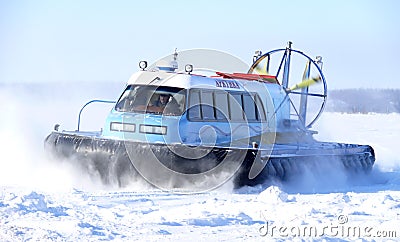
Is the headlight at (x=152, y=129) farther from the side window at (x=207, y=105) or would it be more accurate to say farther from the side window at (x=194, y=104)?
the side window at (x=207, y=105)

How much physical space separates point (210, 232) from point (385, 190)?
3959mm

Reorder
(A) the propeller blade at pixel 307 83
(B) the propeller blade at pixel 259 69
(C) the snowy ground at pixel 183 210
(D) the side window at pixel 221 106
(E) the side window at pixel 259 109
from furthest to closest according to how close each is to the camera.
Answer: (B) the propeller blade at pixel 259 69, (A) the propeller blade at pixel 307 83, (E) the side window at pixel 259 109, (D) the side window at pixel 221 106, (C) the snowy ground at pixel 183 210

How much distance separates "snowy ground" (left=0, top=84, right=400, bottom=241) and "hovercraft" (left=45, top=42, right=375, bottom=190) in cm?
22

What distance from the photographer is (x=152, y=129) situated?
27.6 ft

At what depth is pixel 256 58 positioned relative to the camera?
1150 cm

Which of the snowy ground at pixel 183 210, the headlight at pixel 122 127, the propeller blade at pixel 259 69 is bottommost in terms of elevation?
the snowy ground at pixel 183 210

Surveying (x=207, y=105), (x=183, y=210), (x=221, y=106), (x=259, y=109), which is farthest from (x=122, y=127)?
(x=183, y=210)

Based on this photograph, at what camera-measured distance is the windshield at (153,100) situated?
8.53 meters

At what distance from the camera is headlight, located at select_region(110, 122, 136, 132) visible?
855cm

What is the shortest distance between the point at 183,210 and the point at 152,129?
7.58 ft

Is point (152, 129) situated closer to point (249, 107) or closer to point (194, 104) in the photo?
point (194, 104)

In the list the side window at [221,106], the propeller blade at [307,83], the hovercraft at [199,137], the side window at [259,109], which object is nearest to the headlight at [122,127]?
the hovercraft at [199,137]

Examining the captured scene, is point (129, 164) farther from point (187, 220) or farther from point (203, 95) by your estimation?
point (187, 220)

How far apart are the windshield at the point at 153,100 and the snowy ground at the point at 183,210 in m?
1.03
